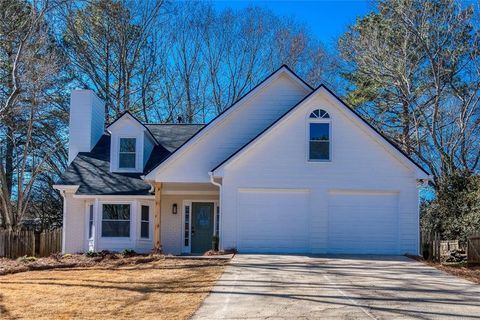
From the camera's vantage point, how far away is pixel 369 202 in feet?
59.1

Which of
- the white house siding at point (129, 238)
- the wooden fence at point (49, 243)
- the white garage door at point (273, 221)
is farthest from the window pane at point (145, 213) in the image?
the white garage door at point (273, 221)

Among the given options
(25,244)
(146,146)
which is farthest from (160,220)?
(25,244)

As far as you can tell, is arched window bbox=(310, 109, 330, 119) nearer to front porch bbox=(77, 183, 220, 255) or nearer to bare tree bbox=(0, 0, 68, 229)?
front porch bbox=(77, 183, 220, 255)

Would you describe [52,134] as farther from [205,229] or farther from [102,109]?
[205,229]

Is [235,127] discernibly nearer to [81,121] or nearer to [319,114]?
[319,114]

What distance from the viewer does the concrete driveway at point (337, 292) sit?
8.79 meters

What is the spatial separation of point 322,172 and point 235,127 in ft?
12.8

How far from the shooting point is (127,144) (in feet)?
71.7

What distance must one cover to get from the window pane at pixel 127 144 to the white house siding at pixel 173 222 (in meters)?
2.43

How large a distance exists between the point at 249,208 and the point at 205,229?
3.81 m

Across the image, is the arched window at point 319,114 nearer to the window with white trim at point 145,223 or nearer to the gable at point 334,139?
the gable at point 334,139

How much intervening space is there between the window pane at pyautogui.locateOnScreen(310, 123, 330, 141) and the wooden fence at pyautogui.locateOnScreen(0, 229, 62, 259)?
1121 cm

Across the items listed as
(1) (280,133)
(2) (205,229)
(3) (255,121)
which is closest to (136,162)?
(2) (205,229)

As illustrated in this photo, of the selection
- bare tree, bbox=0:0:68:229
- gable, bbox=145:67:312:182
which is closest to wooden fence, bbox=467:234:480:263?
gable, bbox=145:67:312:182
